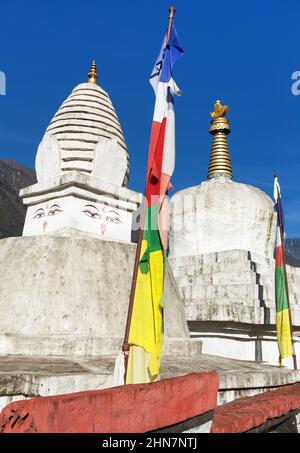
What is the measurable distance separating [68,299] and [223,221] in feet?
22.4

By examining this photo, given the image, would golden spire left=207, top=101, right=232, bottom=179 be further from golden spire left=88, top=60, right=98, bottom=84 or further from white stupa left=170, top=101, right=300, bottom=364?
golden spire left=88, top=60, right=98, bottom=84

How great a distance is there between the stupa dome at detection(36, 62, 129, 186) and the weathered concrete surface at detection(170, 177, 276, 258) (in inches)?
143

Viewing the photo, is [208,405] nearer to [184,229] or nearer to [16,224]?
[184,229]

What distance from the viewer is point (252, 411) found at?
3.52 metres

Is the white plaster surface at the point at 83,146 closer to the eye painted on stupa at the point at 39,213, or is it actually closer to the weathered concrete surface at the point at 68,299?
the eye painted on stupa at the point at 39,213

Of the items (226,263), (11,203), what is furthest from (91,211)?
(11,203)

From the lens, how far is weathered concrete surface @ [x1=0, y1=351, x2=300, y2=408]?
3719mm

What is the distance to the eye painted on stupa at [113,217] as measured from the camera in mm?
8195

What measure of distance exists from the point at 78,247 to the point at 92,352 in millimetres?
1989

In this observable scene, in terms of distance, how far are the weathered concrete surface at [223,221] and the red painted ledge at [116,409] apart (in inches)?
369

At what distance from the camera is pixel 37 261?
6.80m

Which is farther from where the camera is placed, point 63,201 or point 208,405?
point 63,201
